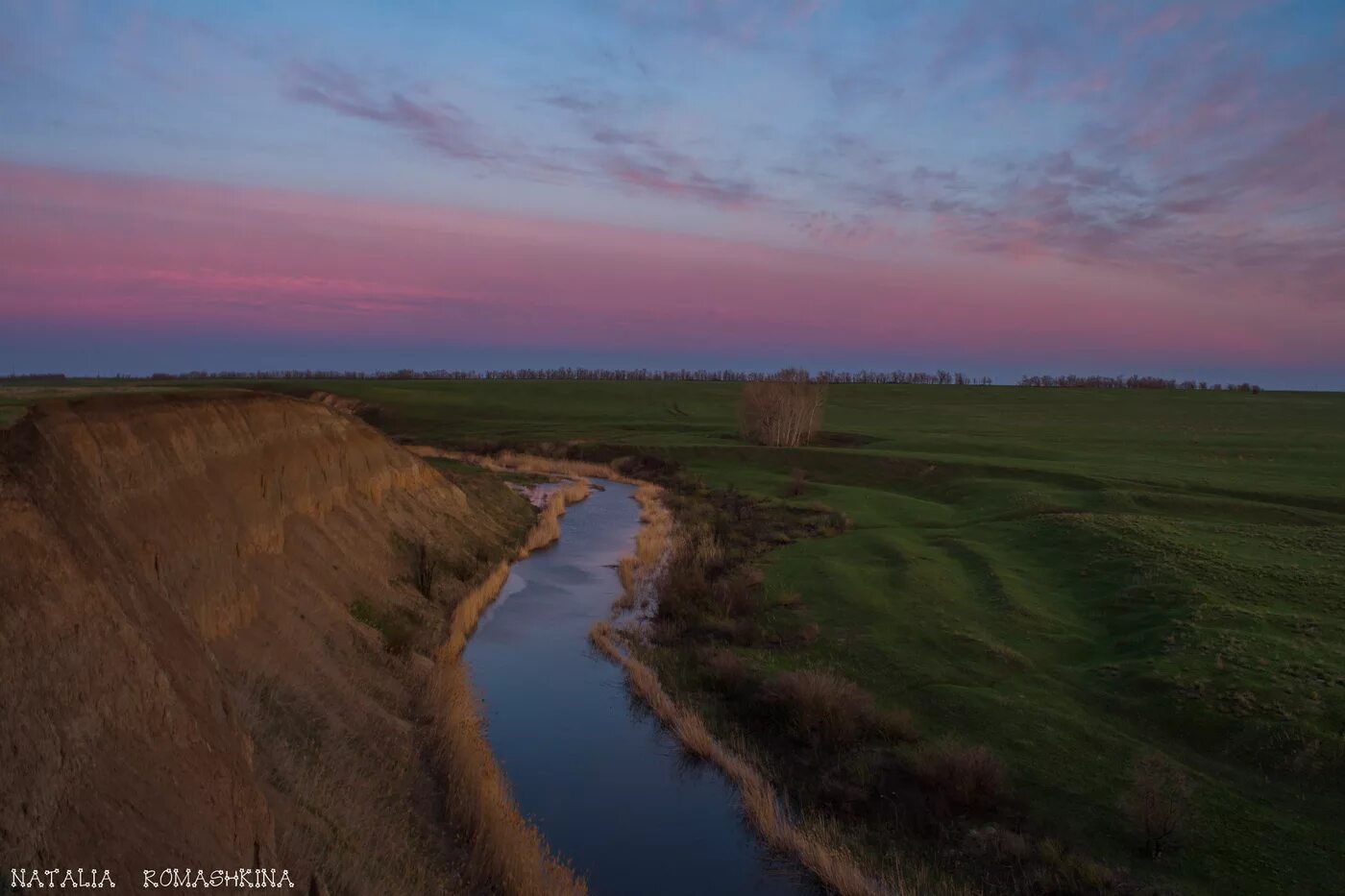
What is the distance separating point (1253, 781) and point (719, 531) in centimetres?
2417

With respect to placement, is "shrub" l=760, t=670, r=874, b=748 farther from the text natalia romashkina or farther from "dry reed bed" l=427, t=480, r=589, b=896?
the text natalia romashkina

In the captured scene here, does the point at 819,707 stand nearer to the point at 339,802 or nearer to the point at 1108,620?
the point at 339,802

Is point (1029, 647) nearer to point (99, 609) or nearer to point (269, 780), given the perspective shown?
point (269, 780)

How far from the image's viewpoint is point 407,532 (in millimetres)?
26312

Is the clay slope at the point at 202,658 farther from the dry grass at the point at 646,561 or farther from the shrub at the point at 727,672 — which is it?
the dry grass at the point at 646,561

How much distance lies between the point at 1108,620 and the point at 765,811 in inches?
551

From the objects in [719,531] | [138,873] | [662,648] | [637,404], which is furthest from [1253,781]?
[637,404]

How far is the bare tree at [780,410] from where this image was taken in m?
70.6

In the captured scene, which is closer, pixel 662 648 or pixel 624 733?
pixel 624 733

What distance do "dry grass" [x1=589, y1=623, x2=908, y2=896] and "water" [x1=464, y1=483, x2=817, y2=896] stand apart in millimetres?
244

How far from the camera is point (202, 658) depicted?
31.1 ft

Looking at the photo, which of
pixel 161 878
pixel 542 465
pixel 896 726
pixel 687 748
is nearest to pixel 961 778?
pixel 896 726

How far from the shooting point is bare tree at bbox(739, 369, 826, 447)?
2778 inches

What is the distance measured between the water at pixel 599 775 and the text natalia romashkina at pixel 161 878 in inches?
224
